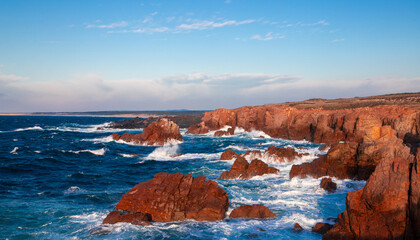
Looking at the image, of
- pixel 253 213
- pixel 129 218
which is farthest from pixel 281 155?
pixel 129 218

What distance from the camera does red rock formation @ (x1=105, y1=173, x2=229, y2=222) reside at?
46.6 feet

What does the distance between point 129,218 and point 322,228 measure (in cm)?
790

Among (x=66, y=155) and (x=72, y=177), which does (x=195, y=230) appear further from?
(x=66, y=155)

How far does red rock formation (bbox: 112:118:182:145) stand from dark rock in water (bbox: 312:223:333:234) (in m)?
36.3

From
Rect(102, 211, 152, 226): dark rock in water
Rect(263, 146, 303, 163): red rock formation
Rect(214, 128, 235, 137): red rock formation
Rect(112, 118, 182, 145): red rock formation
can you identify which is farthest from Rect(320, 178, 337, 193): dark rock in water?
Rect(214, 128, 235, 137): red rock formation

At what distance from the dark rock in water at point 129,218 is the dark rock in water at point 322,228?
22.2 feet

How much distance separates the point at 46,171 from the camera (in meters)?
25.7

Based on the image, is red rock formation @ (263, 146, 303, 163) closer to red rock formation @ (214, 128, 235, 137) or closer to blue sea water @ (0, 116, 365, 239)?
Answer: blue sea water @ (0, 116, 365, 239)

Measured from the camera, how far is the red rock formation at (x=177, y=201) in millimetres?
14203

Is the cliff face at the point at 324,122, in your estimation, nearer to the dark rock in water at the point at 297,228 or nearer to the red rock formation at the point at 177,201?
the dark rock in water at the point at 297,228

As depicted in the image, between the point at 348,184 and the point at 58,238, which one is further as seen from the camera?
the point at 348,184

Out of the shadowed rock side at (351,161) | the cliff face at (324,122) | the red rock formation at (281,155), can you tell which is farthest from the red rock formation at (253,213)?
the red rock formation at (281,155)

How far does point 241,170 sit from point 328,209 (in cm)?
892

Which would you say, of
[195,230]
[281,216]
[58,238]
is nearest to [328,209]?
[281,216]
